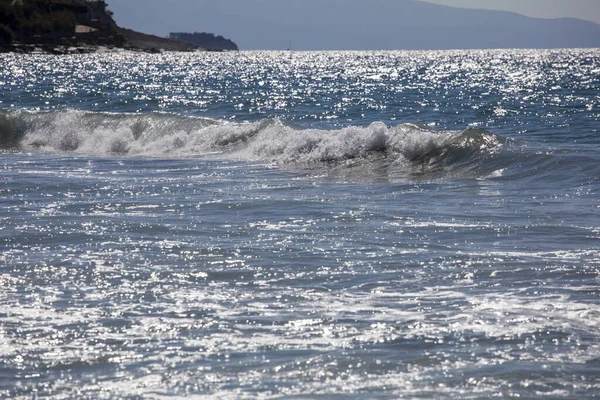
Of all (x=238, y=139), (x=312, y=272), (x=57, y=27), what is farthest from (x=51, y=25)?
(x=312, y=272)

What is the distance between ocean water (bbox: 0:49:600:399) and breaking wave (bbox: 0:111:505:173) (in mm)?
82

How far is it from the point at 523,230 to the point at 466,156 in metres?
7.19

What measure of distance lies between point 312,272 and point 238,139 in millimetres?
14324

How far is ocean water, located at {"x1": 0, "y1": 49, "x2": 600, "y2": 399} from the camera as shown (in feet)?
18.2

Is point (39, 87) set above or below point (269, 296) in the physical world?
above

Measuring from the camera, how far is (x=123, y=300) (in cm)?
709

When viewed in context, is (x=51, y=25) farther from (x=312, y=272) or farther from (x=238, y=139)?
(x=312, y=272)

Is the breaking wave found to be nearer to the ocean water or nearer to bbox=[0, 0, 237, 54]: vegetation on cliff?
the ocean water

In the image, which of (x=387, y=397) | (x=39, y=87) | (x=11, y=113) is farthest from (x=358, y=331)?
(x=39, y=87)

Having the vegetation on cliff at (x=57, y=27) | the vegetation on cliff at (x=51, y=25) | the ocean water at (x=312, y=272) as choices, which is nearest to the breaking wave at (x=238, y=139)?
the ocean water at (x=312, y=272)

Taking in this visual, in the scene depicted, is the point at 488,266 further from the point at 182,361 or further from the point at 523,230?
the point at 182,361

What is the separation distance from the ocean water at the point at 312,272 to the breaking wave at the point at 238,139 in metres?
0.08

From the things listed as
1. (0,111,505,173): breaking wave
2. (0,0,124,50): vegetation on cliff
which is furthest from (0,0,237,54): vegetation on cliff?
(0,111,505,173): breaking wave

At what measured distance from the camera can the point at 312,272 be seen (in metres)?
7.97
